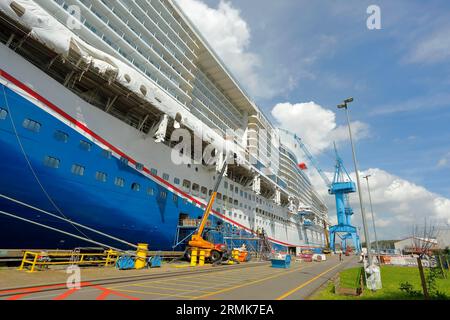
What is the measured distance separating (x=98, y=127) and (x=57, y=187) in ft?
14.5

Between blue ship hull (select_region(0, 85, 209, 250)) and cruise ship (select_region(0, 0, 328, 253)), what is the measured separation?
0.05m

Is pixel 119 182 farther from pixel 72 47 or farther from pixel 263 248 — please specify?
pixel 263 248

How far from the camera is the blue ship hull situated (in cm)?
1134

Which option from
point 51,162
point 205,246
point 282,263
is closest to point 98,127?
point 51,162

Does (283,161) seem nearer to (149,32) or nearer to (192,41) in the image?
(192,41)

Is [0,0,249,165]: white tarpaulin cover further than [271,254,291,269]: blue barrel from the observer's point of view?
No

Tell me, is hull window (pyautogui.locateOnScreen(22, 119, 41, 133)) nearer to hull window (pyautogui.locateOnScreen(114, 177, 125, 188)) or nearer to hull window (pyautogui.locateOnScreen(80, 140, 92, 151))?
hull window (pyautogui.locateOnScreen(80, 140, 92, 151))

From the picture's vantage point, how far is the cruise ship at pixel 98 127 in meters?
11.8

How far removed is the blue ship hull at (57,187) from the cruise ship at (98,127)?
0.05 meters

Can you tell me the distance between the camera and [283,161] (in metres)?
64.5

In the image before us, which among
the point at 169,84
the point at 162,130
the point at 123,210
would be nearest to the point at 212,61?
the point at 169,84

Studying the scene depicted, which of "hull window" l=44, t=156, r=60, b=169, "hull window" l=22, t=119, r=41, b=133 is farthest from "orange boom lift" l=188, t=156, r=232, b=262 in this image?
"hull window" l=22, t=119, r=41, b=133

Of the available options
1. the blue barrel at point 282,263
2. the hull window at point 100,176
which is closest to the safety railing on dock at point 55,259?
the hull window at point 100,176

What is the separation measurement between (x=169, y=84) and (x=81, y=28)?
29.2 ft
